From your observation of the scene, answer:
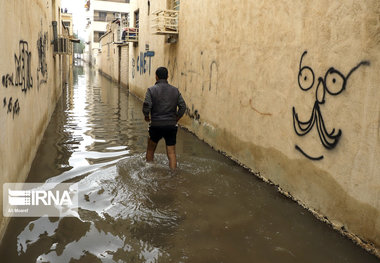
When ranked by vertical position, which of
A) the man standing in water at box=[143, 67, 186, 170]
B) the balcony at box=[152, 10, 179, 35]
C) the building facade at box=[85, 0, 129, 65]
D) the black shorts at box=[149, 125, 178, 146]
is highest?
the building facade at box=[85, 0, 129, 65]

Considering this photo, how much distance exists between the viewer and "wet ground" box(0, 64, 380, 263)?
10.7ft

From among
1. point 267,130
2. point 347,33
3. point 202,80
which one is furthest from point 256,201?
point 202,80

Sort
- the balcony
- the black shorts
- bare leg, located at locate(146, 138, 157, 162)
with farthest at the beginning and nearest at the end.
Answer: the balcony, bare leg, located at locate(146, 138, 157, 162), the black shorts

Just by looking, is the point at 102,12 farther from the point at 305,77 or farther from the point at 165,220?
the point at 165,220

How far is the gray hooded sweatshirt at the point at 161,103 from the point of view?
5.38 m

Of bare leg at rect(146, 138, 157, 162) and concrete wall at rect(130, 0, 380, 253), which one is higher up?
concrete wall at rect(130, 0, 380, 253)

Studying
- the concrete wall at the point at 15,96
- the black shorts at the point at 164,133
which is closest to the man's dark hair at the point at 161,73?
the black shorts at the point at 164,133

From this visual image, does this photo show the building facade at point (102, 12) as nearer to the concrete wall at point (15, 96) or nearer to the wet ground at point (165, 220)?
the concrete wall at point (15, 96)

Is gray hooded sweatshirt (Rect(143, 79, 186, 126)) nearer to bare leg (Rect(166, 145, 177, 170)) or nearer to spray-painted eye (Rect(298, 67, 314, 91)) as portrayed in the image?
bare leg (Rect(166, 145, 177, 170))

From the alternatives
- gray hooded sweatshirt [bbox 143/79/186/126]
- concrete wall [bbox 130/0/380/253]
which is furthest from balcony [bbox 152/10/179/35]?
gray hooded sweatshirt [bbox 143/79/186/126]

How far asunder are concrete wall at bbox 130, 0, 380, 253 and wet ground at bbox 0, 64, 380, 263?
0.41 meters

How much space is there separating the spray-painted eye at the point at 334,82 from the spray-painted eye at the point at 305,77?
279 millimetres

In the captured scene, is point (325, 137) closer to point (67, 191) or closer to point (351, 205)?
point (351, 205)

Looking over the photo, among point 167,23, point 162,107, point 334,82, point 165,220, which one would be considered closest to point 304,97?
point 334,82
